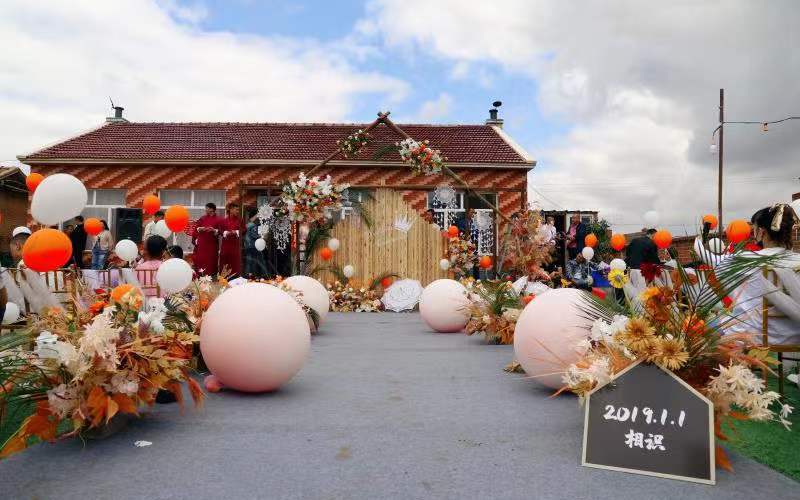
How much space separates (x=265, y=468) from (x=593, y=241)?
40.5 ft

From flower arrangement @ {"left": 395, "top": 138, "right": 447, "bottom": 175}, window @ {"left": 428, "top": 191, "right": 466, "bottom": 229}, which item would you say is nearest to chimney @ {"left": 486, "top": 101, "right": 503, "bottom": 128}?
window @ {"left": 428, "top": 191, "right": 466, "bottom": 229}

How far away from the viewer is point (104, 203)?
58.9 feet

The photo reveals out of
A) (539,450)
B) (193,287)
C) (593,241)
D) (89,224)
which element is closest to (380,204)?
(593,241)

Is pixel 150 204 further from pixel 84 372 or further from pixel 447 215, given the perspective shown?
pixel 447 215

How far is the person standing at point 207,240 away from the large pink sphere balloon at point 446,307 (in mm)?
5498

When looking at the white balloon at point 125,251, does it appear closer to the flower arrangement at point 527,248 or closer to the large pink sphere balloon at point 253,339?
the large pink sphere balloon at point 253,339

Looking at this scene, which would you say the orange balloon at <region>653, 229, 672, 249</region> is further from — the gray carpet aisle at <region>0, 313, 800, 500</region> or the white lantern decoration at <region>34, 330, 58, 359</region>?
the white lantern decoration at <region>34, 330, 58, 359</region>

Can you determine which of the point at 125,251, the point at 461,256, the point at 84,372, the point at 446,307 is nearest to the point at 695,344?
the point at 84,372

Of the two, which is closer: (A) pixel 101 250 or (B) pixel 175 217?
(B) pixel 175 217

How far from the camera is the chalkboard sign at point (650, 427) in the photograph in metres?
2.88

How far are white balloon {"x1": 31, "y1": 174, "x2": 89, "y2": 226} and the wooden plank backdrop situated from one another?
843 cm

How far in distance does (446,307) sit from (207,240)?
6054 millimetres

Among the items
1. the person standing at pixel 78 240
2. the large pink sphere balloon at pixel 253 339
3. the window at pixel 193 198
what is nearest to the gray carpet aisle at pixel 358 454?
the large pink sphere balloon at pixel 253 339

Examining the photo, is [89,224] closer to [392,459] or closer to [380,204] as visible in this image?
[380,204]
